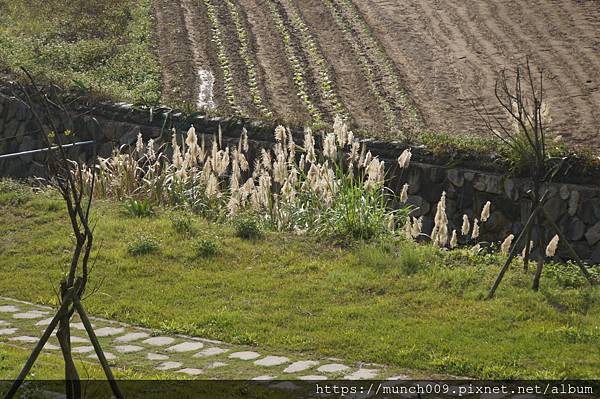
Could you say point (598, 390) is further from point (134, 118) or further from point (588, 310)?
point (134, 118)

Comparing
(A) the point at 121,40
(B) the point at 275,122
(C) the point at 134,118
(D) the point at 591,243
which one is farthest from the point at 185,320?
(A) the point at 121,40

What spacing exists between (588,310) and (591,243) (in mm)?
4663

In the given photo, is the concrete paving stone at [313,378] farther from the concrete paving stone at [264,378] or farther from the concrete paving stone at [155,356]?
the concrete paving stone at [155,356]

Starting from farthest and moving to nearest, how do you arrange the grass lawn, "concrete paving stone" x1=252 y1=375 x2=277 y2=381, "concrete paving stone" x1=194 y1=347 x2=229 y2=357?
"concrete paving stone" x1=194 y1=347 x2=229 y2=357, the grass lawn, "concrete paving stone" x1=252 y1=375 x2=277 y2=381

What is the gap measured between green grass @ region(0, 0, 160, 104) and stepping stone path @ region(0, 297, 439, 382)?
9.96 m

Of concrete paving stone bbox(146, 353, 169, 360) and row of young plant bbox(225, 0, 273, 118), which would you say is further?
row of young plant bbox(225, 0, 273, 118)

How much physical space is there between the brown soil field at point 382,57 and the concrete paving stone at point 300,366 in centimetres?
911

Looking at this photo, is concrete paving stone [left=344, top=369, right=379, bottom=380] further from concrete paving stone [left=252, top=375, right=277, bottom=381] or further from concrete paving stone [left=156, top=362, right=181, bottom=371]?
concrete paving stone [left=156, top=362, right=181, bottom=371]

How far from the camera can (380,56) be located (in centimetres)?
2489

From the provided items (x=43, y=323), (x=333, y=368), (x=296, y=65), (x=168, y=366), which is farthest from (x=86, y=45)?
(x=333, y=368)

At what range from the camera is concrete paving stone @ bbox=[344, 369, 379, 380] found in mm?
9453

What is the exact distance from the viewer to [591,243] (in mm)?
15789

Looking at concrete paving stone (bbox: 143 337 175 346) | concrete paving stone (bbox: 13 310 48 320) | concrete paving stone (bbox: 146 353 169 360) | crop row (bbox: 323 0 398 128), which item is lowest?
concrete paving stone (bbox: 13 310 48 320)

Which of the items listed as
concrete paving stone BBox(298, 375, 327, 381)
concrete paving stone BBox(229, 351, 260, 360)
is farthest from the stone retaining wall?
concrete paving stone BBox(298, 375, 327, 381)
